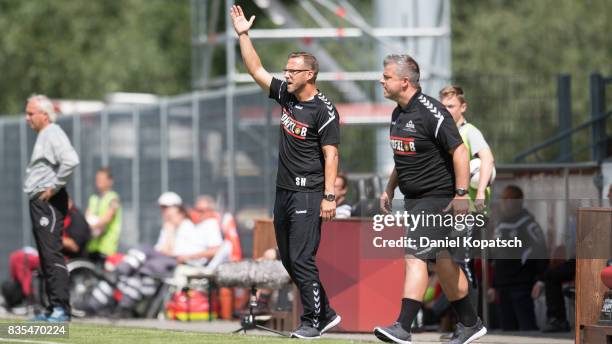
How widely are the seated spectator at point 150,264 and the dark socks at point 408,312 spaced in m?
7.22

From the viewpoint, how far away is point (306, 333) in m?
11.9

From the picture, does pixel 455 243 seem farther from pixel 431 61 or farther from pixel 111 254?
pixel 431 61

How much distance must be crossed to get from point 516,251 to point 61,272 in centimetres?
431

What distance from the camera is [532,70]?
40.3 m

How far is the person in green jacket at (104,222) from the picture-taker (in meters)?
19.5

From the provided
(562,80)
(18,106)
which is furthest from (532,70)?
(562,80)

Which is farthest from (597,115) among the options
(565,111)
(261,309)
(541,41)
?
(541,41)

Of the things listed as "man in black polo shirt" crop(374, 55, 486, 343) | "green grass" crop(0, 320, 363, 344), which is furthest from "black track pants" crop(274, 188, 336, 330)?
"man in black polo shirt" crop(374, 55, 486, 343)

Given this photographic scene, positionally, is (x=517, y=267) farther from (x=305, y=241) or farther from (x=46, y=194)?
(x=46, y=194)

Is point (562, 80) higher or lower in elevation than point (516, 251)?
higher

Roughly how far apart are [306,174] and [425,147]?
3.42 ft

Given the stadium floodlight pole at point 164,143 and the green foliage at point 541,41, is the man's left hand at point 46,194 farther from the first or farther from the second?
the green foliage at point 541,41

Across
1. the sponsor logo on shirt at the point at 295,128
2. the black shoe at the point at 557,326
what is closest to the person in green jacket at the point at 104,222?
the black shoe at the point at 557,326

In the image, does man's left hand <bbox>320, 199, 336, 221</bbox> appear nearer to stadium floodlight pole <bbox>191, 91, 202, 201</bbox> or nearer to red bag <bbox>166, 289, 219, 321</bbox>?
red bag <bbox>166, 289, 219, 321</bbox>
